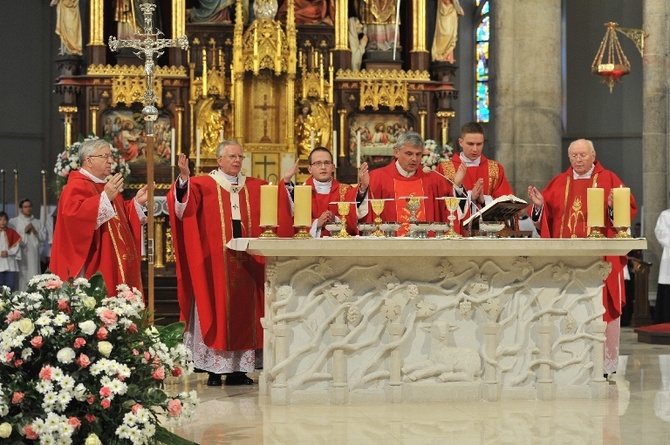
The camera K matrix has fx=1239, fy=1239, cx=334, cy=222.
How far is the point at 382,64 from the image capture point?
52.5 ft

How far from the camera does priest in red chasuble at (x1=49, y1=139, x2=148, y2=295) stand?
8.62 meters

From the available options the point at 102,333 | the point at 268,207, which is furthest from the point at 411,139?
the point at 102,333

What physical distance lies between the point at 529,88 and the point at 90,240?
9.98m

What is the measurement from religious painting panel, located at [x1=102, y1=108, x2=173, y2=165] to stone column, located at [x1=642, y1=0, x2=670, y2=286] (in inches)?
262

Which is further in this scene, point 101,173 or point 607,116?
point 607,116

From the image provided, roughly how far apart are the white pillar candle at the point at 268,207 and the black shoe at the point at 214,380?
1785 mm

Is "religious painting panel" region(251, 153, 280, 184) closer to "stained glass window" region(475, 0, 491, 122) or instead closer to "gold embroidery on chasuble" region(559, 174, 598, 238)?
"gold embroidery on chasuble" region(559, 174, 598, 238)

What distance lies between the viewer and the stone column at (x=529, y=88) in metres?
17.4

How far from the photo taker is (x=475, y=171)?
391 inches

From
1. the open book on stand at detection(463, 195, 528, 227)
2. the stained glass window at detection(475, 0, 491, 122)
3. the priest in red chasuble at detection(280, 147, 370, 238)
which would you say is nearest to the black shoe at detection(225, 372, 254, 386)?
the priest in red chasuble at detection(280, 147, 370, 238)

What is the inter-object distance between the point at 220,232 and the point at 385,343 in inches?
74.7

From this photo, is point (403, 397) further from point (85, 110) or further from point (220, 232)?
point (85, 110)

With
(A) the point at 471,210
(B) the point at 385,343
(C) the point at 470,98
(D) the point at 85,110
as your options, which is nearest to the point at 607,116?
(C) the point at 470,98

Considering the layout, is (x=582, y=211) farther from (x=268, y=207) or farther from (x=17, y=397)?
(x=17, y=397)
